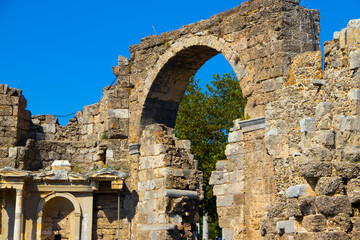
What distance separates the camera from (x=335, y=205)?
595 centimetres

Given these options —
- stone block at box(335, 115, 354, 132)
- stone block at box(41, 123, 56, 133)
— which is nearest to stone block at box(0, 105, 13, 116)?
stone block at box(41, 123, 56, 133)

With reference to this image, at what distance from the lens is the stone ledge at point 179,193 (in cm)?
1404

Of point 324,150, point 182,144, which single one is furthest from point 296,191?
point 182,144

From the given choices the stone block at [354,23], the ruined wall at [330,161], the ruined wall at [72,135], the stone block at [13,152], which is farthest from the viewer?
the ruined wall at [72,135]

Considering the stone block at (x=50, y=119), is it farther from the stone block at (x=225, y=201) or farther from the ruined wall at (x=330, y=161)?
the ruined wall at (x=330, y=161)

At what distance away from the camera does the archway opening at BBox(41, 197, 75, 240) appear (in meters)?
15.4

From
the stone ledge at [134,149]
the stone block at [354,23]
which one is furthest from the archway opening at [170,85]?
the stone block at [354,23]

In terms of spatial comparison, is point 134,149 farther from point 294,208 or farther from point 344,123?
point 344,123

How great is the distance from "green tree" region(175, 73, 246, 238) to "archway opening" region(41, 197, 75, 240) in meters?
8.54

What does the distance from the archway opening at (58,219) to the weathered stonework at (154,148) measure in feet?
0.07

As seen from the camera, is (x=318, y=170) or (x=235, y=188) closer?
(x=318, y=170)

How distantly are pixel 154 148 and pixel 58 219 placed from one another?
2.77 metres

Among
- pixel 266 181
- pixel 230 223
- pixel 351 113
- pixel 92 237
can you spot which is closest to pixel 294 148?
pixel 351 113

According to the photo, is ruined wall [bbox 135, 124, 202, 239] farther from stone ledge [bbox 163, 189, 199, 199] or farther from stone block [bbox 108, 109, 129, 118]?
stone block [bbox 108, 109, 129, 118]
